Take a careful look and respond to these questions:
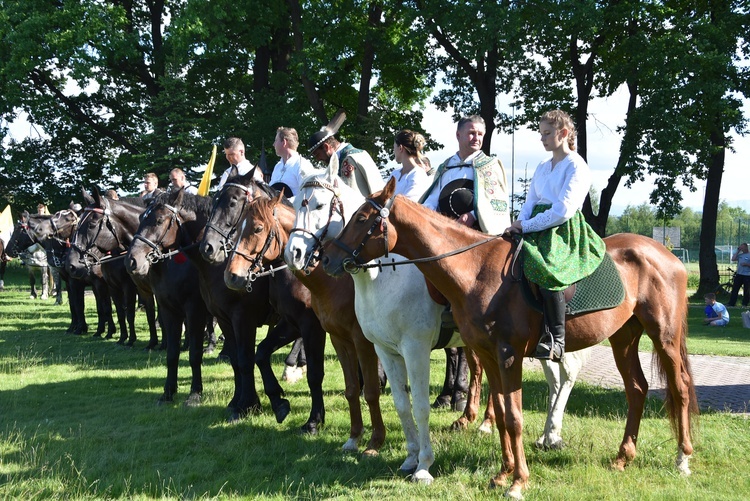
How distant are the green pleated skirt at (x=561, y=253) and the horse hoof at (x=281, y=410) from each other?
363cm

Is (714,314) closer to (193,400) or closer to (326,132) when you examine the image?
(326,132)

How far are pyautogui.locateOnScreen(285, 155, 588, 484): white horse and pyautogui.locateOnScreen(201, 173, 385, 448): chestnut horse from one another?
388 millimetres

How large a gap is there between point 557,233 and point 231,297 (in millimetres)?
3967

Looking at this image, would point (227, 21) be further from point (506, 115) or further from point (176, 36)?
point (506, 115)

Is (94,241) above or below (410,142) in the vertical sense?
below

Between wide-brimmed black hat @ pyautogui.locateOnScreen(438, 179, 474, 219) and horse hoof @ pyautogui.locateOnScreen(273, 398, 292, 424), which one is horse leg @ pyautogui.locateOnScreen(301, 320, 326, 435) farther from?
wide-brimmed black hat @ pyautogui.locateOnScreen(438, 179, 474, 219)

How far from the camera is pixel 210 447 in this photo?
6539 mm

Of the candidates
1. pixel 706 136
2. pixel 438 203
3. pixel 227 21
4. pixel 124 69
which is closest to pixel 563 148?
pixel 438 203

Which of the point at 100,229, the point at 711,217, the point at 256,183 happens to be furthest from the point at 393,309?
the point at 711,217

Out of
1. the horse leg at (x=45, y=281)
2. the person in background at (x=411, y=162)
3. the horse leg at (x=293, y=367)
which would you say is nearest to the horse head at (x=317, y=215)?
the person in background at (x=411, y=162)

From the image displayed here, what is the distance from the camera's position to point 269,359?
24.8ft

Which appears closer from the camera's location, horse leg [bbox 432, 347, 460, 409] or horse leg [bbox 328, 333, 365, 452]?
horse leg [bbox 328, 333, 365, 452]

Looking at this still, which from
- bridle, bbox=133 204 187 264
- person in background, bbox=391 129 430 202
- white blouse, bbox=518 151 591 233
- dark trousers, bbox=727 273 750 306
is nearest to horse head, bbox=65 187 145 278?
bridle, bbox=133 204 187 264

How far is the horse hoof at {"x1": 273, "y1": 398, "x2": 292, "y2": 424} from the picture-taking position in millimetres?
7363
